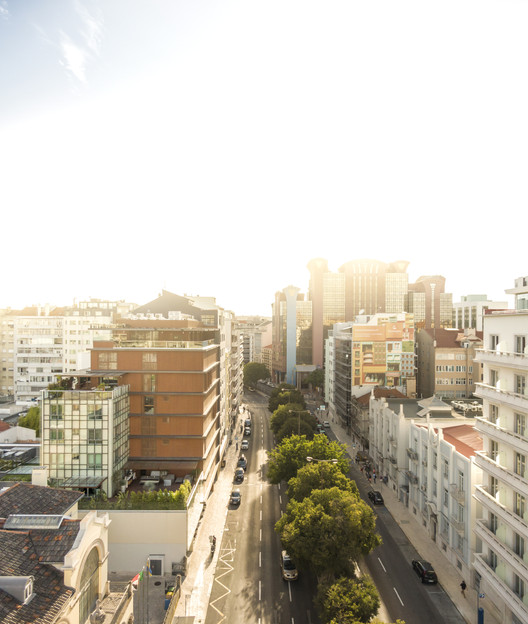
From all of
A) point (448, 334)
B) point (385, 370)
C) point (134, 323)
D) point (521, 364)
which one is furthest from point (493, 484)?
point (448, 334)

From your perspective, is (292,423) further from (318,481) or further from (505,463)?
(505,463)

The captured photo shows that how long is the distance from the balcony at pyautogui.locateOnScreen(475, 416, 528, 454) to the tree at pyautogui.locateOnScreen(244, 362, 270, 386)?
154291mm

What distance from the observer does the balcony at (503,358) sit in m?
31.8

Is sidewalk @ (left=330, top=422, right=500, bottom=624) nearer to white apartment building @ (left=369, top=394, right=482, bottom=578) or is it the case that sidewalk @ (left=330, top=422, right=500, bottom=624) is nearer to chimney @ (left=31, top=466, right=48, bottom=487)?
white apartment building @ (left=369, top=394, right=482, bottom=578)

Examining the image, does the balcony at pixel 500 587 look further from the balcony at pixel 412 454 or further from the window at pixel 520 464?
the balcony at pixel 412 454

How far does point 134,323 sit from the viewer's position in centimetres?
6134

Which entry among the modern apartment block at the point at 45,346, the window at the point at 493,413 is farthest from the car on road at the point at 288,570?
the modern apartment block at the point at 45,346

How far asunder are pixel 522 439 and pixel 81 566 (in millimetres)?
31114

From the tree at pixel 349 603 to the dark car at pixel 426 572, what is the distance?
12658 millimetres

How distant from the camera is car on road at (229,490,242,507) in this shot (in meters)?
62.0

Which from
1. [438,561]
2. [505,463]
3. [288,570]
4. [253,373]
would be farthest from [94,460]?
[253,373]

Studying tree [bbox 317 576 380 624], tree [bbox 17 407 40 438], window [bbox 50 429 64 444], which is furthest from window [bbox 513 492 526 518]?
tree [bbox 17 407 40 438]

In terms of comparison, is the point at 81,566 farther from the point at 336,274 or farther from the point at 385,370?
the point at 336,274

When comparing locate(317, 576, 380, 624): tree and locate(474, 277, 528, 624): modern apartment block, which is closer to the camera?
locate(317, 576, 380, 624): tree
